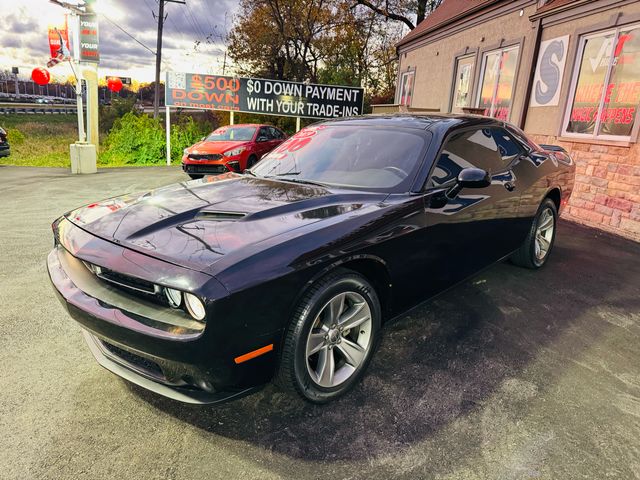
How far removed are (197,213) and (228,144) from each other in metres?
9.00

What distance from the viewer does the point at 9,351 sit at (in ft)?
9.70

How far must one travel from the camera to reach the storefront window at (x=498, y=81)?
10445mm

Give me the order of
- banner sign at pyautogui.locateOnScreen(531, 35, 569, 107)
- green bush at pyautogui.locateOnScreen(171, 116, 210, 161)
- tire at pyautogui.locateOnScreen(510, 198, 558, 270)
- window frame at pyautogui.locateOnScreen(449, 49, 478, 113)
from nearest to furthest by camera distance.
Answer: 1. tire at pyautogui.locateOnScreen(510, 198, 558, 270)
2. banner sign at pyautogui.locateOnScreen(531, 35, 569, 107)
3. window frame at pyautogui.locateOnScreen(449, 49, 478, 113)
4. green bush at pyautogui.locateOnScreen(171, 116, 210, 161)

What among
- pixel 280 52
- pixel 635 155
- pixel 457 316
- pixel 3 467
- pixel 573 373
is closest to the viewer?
pixel 3 467

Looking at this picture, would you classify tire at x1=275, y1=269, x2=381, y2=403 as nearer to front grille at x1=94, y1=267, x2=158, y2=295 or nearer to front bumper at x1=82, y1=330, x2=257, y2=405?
front bumper at x1=82, y1=330, x2=257, y2=405

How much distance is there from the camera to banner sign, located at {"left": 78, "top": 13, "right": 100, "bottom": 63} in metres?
13.0

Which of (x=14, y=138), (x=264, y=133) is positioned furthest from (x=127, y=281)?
(x=14, y=138)

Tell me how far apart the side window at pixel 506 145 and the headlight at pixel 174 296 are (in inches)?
122

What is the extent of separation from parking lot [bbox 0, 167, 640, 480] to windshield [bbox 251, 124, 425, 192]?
46.2 inches

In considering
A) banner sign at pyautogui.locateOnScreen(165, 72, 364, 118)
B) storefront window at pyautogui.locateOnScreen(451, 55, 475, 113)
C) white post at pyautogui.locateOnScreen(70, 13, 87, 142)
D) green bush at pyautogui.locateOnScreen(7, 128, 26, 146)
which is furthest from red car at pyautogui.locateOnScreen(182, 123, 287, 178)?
green bush at pyautogui.locateOnScreen(7, 128, 26, 146)

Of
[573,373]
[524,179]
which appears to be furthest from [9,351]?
[524,179]

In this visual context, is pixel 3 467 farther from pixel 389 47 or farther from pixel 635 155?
pixel 389 47

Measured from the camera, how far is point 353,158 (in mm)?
3322

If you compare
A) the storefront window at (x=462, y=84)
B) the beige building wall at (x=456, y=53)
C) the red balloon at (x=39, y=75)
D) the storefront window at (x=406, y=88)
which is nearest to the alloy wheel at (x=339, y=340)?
the beige building wall at (x=456, y=53)
